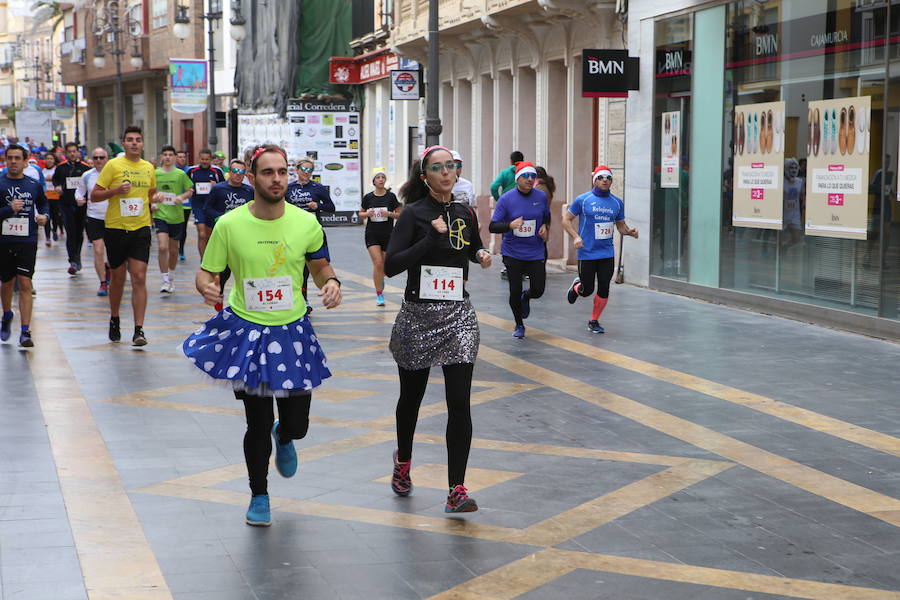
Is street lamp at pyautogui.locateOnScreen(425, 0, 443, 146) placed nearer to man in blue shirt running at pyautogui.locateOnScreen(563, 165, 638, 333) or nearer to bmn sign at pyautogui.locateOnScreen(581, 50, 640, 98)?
bmn sign at pyautogui.locateOnScreen(581, 50, 640, 98)

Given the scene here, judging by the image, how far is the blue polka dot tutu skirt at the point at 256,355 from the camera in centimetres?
591

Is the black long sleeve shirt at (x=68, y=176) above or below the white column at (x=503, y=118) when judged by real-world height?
below

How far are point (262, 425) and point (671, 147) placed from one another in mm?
12129

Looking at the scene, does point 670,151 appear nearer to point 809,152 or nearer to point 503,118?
point 809,152

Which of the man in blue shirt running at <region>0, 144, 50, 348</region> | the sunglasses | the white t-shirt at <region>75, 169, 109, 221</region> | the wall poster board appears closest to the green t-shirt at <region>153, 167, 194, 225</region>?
the white t-shirt at <region>75, 169, 109, 221</region>

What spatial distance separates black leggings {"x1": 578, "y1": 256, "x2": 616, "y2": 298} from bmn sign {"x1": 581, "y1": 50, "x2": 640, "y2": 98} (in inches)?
204

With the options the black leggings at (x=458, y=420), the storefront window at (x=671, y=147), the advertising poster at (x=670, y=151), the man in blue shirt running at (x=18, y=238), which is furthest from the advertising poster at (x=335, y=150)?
the black leggings at (x=458, y=420)

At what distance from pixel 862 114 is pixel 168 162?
10.6 metres

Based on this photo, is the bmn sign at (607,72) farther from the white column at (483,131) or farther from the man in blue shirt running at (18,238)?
the white column at (483,131)

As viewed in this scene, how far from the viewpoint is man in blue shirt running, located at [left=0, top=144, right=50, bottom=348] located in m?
11.7

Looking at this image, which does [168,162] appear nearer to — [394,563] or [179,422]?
[179,422]

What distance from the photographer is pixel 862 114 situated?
12797mm

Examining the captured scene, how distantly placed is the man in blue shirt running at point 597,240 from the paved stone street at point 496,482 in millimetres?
1244

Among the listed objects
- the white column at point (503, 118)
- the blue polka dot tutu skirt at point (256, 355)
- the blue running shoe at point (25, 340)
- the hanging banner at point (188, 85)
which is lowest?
the blue running shoe at point (25, 340)
